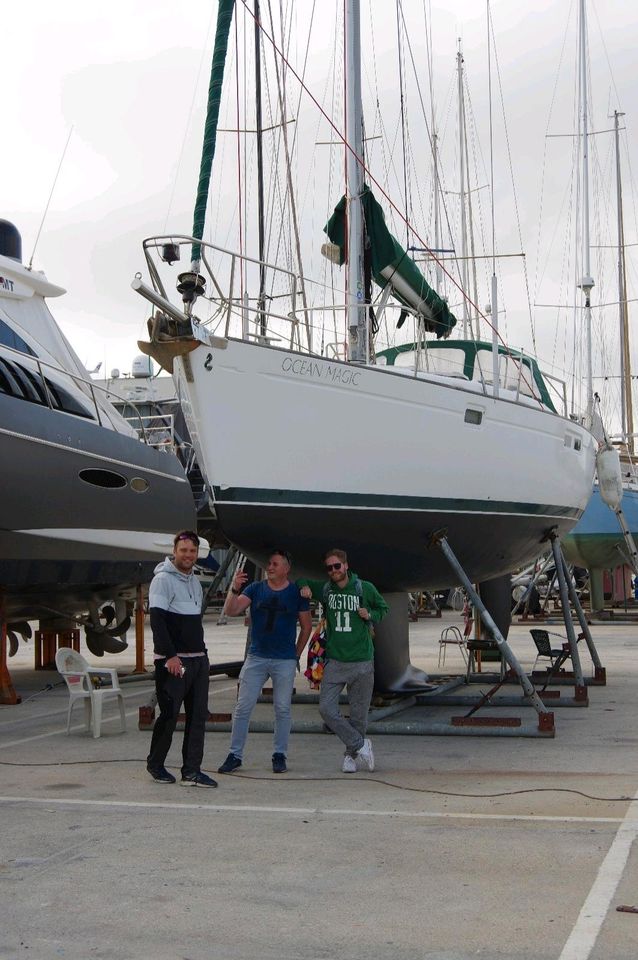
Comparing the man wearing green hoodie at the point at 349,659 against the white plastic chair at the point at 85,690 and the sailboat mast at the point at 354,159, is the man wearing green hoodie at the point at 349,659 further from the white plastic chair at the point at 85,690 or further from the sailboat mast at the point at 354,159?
the sailboat mast at the point at 354,159

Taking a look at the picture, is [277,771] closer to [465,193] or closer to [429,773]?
[429,773]

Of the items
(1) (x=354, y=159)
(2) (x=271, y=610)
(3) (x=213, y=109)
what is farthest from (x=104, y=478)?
(2) (x=271, y=610)

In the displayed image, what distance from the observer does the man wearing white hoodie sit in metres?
7.01

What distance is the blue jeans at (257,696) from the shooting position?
7.54 metres

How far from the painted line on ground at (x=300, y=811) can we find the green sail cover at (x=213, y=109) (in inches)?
232

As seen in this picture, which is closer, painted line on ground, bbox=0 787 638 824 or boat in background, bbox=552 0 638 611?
painted line on ground, bbox=0 787 638 824

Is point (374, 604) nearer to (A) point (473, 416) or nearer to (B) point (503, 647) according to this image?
(B) point (503, 647)

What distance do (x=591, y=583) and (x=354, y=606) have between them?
22367mm

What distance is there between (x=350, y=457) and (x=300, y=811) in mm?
3537

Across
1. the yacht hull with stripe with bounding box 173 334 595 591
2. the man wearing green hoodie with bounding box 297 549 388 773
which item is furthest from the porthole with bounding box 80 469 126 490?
the man wearing green hoodie with bounding box 297 549 388 773

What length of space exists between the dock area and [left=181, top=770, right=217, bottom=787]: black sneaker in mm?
93

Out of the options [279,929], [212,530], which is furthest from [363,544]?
[212,530]

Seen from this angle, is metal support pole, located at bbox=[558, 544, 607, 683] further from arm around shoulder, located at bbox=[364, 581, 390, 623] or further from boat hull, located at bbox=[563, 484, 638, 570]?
boat hull, located at bbox=[563, 484, 638, 570]

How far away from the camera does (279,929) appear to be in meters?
4.20
